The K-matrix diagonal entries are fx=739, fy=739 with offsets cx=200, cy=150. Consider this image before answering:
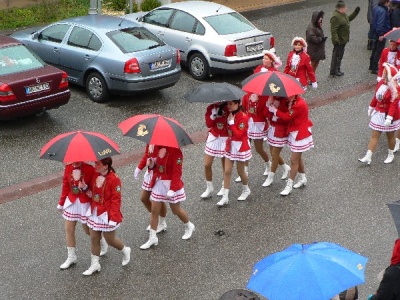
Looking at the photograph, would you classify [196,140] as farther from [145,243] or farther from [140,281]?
[140,281]

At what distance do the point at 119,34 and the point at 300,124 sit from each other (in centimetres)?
543

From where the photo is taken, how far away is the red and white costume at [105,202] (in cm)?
782

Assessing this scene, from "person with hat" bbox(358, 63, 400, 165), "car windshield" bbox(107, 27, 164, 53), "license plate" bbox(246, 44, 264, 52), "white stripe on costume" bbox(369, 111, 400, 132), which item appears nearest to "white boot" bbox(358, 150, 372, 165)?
"person with hat" bbox(358, 63, 400, 165)

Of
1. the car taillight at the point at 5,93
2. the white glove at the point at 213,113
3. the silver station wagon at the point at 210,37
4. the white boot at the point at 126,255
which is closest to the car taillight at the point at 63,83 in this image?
the car taillight at the point at 5,93

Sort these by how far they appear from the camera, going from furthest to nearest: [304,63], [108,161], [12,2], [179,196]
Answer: [12,2]
[304,63]
[179,196]
[108,161]

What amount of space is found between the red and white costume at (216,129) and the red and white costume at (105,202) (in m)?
2.07

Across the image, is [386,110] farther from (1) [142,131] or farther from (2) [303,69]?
(1) [142,131]

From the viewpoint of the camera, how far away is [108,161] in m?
7.77

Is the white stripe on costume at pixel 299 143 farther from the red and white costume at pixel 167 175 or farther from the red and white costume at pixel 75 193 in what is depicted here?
the red and white costume at pixel 75 193

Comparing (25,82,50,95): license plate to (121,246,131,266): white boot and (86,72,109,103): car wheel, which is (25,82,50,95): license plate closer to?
(86,72,109,103): car wheel

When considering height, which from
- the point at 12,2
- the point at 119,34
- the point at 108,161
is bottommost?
the point at 12,2

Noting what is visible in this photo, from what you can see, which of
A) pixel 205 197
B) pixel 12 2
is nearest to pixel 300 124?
pixel 205 197

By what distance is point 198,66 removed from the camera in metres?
15.6

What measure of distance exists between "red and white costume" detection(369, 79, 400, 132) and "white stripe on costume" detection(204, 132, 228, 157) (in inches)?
104
